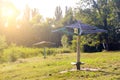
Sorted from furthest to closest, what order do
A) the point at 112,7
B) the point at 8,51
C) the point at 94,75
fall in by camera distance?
the point at 112,7, the point at 8,51, the point at 94,75

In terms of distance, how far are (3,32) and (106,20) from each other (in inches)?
723

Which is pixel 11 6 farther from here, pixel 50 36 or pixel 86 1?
pixel 86 1

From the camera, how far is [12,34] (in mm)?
41906

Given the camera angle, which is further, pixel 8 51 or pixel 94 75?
pixel 8 51

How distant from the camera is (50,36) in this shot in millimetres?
43719

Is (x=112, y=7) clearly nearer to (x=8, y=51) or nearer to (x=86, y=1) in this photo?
(x=86, y=1)

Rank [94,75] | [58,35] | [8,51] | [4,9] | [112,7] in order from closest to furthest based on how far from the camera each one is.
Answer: [94,75], [8,51], [112,7], [4,9], [58,35]

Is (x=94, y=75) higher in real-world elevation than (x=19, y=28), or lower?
lower

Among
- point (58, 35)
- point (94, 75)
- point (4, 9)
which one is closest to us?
point (94, 75)

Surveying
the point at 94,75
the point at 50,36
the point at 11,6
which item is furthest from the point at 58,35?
the point at 94,75

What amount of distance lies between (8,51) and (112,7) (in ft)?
38.6

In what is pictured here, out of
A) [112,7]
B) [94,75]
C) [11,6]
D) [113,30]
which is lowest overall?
[94,75]

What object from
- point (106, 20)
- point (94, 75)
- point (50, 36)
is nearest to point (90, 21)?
point (106, 20)

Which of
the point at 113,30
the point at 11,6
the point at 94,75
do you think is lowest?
the point at 94,75
